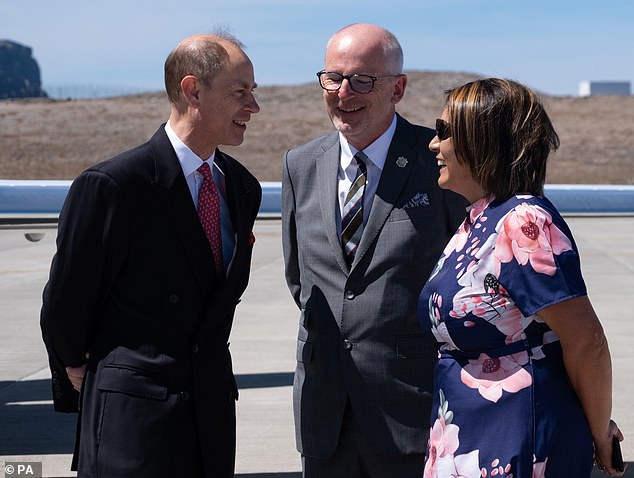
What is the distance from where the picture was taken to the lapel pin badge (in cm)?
340

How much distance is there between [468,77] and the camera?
269 feet

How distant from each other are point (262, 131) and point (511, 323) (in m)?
49.5

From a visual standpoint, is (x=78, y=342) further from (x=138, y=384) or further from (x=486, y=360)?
(x=486, y=360)

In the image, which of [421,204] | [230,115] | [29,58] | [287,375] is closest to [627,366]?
[287,375]

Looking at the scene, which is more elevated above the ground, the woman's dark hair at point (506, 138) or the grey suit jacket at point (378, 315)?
the woman's dark hair at point (506, 138)

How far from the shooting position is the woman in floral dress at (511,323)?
2.51 m

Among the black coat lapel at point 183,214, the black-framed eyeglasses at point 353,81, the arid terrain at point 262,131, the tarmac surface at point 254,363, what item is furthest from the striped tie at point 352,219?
the arid terrain at point 262,131

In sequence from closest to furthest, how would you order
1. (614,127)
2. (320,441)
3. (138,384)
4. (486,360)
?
(486,360), (138,384), (320,441), (614,127)

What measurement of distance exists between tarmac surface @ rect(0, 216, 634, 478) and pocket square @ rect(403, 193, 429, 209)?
2.56 meters

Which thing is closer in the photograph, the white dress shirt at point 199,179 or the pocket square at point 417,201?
the white dress shirt at point 199,179

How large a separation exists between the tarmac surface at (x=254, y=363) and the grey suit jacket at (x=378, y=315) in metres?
2.29

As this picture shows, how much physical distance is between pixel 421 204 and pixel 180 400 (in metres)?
1.04

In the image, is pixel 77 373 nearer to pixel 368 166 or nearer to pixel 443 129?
pixel 368 166

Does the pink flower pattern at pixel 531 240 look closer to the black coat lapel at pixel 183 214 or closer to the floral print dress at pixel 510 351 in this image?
the floral print dress at pixel 510 351
